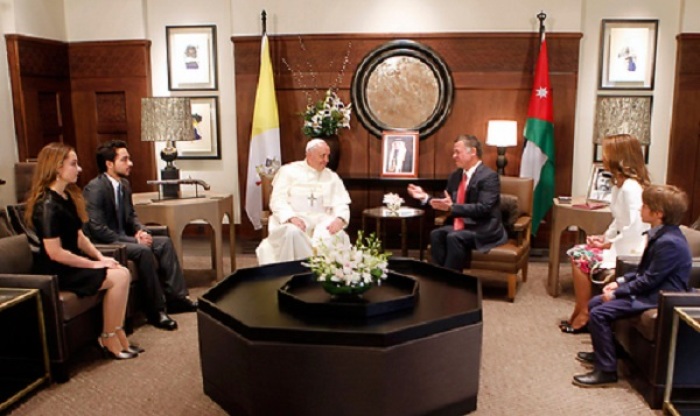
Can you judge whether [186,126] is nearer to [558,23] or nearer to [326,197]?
[326,197]

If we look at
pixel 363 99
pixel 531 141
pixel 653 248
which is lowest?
pixel 653 248

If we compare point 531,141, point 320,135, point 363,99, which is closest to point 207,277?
point 320,135

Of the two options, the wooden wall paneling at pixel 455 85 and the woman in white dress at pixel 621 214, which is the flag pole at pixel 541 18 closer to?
the wooden wall paneling at pixel 455 85

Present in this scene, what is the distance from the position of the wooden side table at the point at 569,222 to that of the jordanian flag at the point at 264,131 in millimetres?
2819

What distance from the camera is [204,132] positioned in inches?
261

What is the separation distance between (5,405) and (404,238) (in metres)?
3.42

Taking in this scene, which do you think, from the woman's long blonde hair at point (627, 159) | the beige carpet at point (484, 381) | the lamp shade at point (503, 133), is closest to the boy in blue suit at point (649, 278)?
the beige carpet at point (484, 381)

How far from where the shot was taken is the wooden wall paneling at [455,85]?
6.05 meters

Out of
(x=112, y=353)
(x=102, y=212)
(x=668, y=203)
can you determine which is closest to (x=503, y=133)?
(x=668, y=203)

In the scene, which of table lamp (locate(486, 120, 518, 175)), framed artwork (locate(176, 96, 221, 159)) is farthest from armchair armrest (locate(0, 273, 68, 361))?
table lamp (locate(486, 120, 518, 175))

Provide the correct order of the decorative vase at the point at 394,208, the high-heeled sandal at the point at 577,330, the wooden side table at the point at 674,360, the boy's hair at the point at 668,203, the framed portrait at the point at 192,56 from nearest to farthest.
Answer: the wooden side table at the point at 674,360 → the boy's hair at the point at 668,203 → the high-heeled sandal at the point at 577,330 → the decorative vase at the point at 394,208 → the framed portrait at the point at 192,56

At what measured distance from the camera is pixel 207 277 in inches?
212

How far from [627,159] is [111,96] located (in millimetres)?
5396

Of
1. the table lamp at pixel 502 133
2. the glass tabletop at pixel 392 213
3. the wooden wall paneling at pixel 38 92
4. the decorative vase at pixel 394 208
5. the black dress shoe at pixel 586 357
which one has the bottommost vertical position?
the black dress shoe at pixel 586 357
